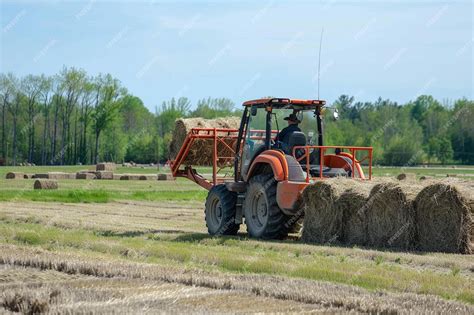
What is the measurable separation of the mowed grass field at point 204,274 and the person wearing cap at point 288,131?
5.95ft

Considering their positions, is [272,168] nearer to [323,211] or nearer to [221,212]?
[323,211]

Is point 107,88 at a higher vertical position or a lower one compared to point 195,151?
higher

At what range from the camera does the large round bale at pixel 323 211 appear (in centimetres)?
1574

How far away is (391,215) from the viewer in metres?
15.0

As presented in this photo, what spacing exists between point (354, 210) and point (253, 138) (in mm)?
2862

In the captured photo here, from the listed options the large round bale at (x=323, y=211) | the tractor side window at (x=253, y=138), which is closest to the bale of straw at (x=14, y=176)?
the tractor side window at (x=253, y=138)

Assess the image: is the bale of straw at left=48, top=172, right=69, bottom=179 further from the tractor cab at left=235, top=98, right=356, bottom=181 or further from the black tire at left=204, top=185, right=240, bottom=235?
the tractor cab at left=235, top=98, right=356, bottom=181

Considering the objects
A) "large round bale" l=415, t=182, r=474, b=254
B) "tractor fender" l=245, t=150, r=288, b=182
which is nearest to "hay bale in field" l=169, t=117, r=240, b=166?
"tractor fender" l=245, t=150, r=288, b=182

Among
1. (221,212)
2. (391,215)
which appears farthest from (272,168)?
(391,215)

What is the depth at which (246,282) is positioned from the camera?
10148 millimetres

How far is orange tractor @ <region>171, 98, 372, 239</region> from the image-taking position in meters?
16.3

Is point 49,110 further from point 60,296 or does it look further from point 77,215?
point 60,296

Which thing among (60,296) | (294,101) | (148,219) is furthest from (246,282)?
(148,219)

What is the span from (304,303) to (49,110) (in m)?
106
